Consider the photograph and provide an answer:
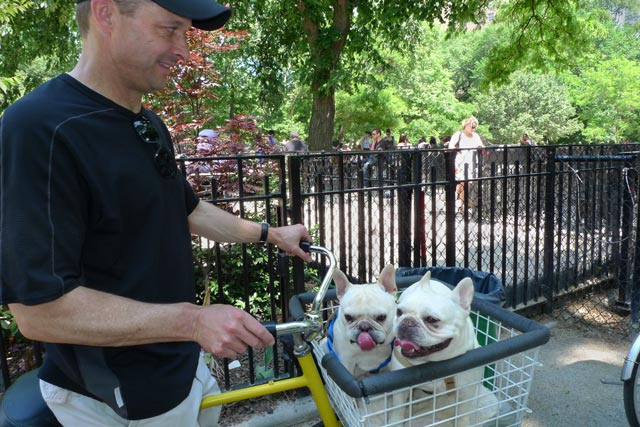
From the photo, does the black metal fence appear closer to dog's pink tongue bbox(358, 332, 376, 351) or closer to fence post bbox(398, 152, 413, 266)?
fence post bbox(398, 152, 413, 266)

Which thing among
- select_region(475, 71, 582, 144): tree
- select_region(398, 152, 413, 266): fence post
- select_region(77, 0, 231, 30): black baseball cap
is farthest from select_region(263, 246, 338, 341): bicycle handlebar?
select_region(475, 71, 582, 144): tree

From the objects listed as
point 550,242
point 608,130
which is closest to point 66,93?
point 550,242

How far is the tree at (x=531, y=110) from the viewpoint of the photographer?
4516 centimetres

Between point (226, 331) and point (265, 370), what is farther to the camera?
point (265, 370)

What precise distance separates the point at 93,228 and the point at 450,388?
4.14ft

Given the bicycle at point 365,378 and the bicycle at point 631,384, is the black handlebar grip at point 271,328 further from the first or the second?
the bicycle at point 631,384

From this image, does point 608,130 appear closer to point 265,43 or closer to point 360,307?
point 265,43

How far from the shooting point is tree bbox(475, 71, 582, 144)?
1778 inches

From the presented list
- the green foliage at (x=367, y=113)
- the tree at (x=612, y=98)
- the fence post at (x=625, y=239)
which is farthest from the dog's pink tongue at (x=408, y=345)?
the tree at (x=612, y=98)

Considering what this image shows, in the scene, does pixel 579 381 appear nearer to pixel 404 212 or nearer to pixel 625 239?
pixel 625 239

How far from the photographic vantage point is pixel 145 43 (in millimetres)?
1519

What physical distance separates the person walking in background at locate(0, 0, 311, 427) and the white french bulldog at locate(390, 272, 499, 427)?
0.49 m

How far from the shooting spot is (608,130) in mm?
37125

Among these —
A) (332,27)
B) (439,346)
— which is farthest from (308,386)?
(332,27)
